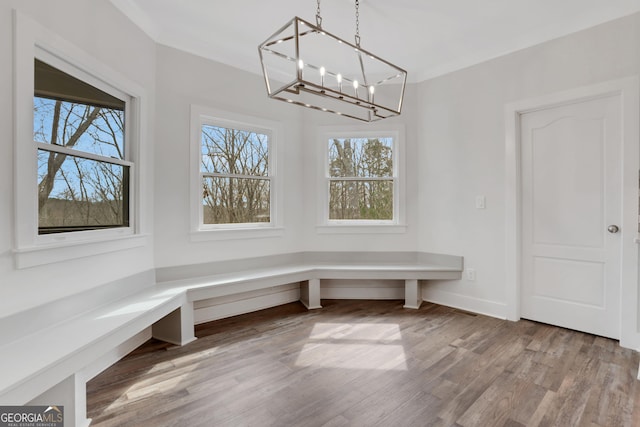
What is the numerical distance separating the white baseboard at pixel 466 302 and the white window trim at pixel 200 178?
189 centimetres

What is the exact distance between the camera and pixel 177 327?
266cm

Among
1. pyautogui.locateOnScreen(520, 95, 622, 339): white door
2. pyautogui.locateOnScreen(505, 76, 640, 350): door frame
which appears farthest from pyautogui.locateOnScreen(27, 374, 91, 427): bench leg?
pyautogui.locateOnScreen(505, 76, 640, 350): door frame

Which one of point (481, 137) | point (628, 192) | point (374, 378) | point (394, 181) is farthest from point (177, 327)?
point (628, 192)

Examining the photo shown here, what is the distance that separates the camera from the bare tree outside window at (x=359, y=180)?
12.8 feet

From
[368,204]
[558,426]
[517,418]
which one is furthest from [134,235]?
[558,426]

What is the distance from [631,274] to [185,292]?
354 cm

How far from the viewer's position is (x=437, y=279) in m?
3.63

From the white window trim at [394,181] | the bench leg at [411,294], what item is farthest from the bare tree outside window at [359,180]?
the bench leg at [411,294]

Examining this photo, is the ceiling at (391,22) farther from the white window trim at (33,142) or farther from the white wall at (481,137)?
the white window trim at (33,142)

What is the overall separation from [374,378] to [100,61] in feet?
9.33

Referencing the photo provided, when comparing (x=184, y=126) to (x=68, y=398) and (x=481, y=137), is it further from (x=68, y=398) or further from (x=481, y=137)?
(x=481, y=137)

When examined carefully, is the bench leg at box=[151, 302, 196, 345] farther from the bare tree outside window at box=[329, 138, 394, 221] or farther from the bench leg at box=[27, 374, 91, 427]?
the bare tree outside window at box=[329, 138, 394, 221]

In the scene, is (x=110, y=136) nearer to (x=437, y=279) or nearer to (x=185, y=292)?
(x=185, y=292)

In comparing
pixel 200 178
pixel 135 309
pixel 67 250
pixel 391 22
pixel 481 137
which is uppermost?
pixel 391 22
